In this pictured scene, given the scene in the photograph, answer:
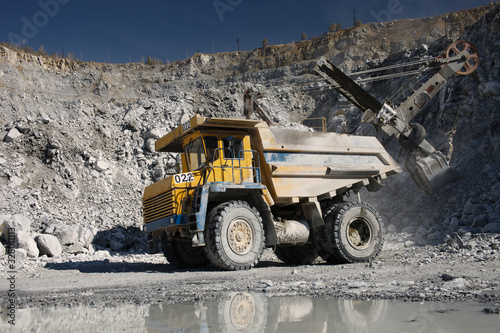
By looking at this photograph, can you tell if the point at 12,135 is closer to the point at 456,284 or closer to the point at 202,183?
the point at 202,183

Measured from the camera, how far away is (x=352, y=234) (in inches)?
443

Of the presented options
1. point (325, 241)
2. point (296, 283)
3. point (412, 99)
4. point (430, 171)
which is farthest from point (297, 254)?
point (412, 99)

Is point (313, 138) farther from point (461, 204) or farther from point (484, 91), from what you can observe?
point (484, 91)

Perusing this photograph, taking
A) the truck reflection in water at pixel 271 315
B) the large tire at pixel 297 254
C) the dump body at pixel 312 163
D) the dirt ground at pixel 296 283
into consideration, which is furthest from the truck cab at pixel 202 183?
the truck reflection in water at pixel 271 315

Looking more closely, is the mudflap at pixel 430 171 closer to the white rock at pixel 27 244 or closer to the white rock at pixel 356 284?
the white rock at pixel 356 284

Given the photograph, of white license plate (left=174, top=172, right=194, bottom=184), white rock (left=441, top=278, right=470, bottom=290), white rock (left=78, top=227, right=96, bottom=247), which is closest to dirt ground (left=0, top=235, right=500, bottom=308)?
white rock (left=441, top=278, right=470, bottom=290)

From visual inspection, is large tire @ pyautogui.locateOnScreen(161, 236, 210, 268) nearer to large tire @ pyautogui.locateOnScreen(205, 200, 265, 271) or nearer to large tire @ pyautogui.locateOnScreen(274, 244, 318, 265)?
large tire @ pyautogui.locateOnScreen(274, 244, 318, 265)

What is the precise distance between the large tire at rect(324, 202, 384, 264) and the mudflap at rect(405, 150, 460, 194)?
4.61 m

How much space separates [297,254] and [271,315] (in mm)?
7545

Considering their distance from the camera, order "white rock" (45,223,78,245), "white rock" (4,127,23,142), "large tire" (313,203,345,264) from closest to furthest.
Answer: "large tire" (313,203,345,264)
"white rock" (45,223,78,245)
"white rock" (4,127,23,142)

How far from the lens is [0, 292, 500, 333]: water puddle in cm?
407

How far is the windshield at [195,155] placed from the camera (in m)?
10.2

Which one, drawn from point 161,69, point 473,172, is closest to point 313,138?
point 473,172

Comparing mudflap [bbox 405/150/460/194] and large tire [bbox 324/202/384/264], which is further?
mudflap [bbox 405/150/460/194]
